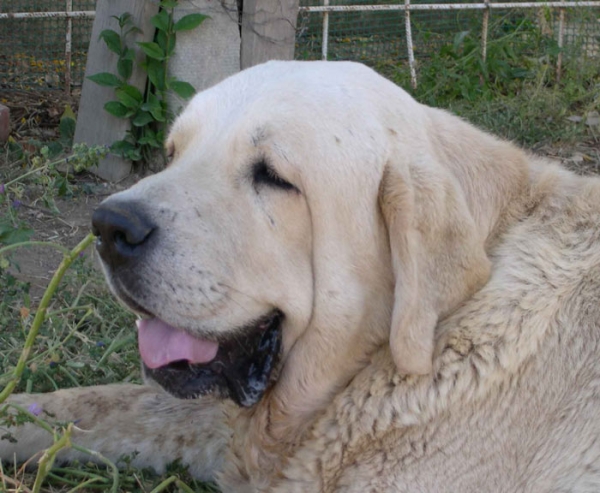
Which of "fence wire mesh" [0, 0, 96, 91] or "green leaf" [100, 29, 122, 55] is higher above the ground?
"green leaf" [100, 29, 122, 55]

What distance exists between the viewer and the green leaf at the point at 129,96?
18.6ft

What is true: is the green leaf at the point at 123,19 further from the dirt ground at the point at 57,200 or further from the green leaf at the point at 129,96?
the dirt ground at the point at 57,200

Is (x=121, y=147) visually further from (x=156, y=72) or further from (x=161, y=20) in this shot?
(x=161, y=20)

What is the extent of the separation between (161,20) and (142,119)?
59 cm

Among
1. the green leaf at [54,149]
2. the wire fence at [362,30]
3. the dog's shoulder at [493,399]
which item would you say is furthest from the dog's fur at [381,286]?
the wire fence at [362,30]

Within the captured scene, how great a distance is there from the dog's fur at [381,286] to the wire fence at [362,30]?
4.22 metres

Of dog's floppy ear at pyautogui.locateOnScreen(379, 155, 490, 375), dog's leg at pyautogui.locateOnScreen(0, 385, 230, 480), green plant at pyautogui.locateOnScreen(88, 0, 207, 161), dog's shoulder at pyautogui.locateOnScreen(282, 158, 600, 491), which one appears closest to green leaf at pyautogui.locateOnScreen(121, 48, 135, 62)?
green plant at pyautogui.locateOnScreen(88, 0, 207, 161)

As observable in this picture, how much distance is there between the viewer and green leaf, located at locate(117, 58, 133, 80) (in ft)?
18.5

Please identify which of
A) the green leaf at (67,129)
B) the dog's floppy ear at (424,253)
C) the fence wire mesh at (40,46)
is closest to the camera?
the dog's floppy ear at (424,253)

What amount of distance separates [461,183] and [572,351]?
0.59 meters

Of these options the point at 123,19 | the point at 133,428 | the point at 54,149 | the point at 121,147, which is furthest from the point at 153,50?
the point at 133,428

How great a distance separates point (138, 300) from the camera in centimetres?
259

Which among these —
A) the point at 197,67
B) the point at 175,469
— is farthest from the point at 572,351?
the point at 197,67

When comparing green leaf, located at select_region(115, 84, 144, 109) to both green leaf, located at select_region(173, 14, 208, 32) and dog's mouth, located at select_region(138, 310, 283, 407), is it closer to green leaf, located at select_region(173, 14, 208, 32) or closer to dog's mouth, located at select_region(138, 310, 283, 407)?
green leaf, located at select_region(173, 14, 208, 32)
